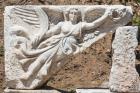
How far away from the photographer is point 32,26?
6.11 meters

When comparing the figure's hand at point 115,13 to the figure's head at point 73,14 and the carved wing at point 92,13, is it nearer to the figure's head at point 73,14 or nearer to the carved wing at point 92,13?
the carved wing at point 92,13

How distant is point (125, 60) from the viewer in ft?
19.4

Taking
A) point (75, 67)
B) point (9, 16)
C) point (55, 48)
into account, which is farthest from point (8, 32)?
point (75, 67)

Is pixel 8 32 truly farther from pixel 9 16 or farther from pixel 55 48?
pixel 55 48

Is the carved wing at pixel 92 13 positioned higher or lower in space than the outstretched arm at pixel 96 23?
higher

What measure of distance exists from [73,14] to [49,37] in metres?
0.37

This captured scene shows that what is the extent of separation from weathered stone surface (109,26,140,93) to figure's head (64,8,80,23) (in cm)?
48

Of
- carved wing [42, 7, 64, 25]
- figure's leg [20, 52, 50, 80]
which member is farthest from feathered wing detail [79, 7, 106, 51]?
figure's leg [20, 52, 50, 80]

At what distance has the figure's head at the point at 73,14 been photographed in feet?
19.8

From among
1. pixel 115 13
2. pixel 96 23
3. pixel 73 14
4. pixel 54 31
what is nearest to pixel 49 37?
pixel 54 31

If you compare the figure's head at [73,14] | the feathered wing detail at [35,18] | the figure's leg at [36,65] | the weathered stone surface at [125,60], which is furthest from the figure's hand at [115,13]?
the figure's leg at [36,65]

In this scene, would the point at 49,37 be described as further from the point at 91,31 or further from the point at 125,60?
the point at 125,60

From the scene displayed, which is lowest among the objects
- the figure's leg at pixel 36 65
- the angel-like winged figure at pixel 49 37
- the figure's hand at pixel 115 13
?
the figure's leg at pixel 36 65

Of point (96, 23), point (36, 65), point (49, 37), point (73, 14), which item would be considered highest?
point (73, 14)
